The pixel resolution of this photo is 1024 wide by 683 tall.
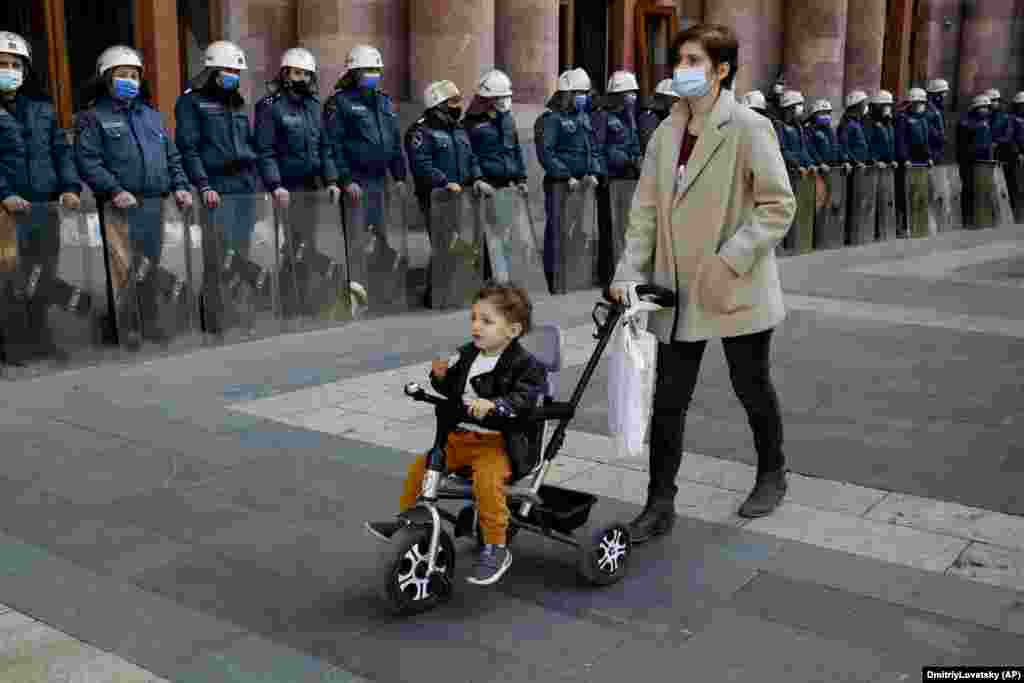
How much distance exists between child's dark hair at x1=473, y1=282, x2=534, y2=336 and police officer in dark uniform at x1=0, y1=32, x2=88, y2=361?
4.29m

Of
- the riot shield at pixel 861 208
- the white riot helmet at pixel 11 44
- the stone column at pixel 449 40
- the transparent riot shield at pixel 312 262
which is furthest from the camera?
the riot shield at pixel 861 208

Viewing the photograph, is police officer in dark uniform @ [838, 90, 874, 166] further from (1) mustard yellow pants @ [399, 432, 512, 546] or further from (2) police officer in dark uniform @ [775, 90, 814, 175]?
(1) mustard yellow pants @ [399, 432, 512, 546]

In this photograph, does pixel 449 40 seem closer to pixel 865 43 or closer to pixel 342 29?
pixel 342 29

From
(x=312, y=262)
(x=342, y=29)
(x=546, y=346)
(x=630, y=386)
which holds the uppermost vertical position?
(x=342, y=29)

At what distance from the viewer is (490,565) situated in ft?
13.0

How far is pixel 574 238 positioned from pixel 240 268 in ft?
12.4

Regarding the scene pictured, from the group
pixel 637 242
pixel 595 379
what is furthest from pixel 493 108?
pixel 637 242

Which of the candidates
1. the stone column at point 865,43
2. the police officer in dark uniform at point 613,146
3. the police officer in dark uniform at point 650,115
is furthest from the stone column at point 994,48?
the police officer in dark uniform at point 613,146

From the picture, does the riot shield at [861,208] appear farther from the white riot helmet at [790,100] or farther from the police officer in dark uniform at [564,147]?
the police officer in dark uniform at [564,147]

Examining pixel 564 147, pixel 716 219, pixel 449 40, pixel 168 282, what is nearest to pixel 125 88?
pixel 168 282

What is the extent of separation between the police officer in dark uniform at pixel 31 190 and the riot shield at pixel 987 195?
1521 cm

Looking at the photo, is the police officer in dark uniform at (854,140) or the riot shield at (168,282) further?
the police officer in dark uniform at (854,140)

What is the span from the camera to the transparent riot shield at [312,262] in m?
8.81

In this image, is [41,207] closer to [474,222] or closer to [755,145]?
[474,222]
